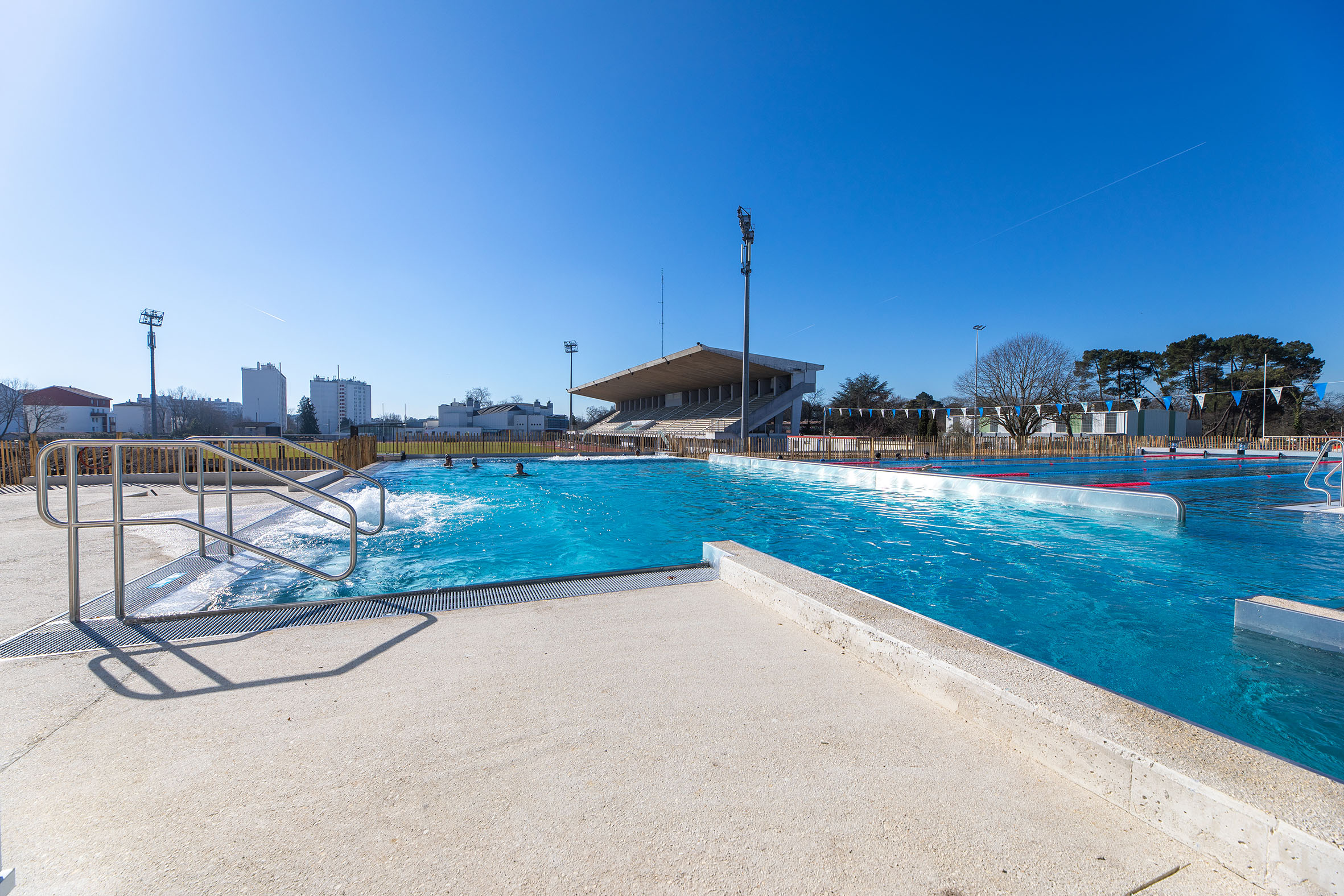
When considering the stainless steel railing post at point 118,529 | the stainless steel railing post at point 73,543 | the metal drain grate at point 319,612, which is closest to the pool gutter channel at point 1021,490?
the metal drain grate at point 319,612

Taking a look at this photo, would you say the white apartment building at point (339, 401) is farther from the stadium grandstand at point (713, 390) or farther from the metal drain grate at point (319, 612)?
the metal drain grate at point (319, 612)

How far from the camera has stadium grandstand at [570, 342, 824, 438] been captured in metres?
30.4

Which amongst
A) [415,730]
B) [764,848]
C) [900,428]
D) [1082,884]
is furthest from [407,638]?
[900,428]

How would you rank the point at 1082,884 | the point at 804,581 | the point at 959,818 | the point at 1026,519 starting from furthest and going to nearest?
1. the point at 1026,519
2. the point at 804,581
3. the point at 959,818
4. the point at 1082,884

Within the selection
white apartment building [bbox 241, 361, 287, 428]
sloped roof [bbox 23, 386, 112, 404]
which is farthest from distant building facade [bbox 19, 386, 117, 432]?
white apartment building [bbox 241, 361, 287, 428]

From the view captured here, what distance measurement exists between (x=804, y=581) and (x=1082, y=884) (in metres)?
2.02

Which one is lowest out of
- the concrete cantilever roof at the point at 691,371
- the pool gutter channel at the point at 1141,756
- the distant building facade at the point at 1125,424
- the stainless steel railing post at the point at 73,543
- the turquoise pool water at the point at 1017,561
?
the turquoise pool water at the point at 1017,561

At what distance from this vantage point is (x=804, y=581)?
3279 mm

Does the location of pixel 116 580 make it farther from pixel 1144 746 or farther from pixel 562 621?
pixel 1144 746

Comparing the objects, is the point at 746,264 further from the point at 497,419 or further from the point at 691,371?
the point at 497,419

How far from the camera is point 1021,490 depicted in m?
9.82

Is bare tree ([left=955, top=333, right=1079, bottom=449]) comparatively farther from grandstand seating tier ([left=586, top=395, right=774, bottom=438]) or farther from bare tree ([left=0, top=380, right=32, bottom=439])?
bare tree ([left=0, top=380, right=32, bottom=439])

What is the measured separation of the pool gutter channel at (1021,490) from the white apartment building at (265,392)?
91.2 meters

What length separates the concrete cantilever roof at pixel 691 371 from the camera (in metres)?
29.0
